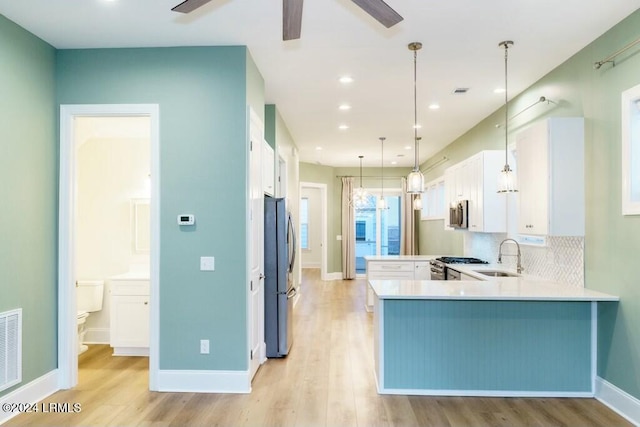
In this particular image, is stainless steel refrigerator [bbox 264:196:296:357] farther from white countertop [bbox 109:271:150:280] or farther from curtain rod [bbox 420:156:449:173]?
curtain rod [bbox 420:156:449:173]

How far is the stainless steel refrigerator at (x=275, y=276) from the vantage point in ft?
13.9

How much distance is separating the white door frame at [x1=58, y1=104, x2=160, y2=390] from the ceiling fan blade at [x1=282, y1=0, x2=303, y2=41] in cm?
163

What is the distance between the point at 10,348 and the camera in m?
2.93

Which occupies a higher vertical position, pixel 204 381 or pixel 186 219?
pixel 186 219

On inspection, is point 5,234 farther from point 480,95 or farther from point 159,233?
point 480,95

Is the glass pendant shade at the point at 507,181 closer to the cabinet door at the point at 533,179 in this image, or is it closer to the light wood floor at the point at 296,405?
the cabinet door at the point at 533,179

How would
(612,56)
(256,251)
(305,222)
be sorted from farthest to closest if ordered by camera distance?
(305,222)
(256,251)
(612,56)

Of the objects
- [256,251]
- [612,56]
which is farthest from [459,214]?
[256,251]

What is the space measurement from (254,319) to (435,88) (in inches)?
120

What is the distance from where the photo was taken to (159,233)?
3.42 metres

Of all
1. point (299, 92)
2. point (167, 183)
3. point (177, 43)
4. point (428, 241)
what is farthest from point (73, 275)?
point (428, 241)

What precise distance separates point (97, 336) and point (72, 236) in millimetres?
1775

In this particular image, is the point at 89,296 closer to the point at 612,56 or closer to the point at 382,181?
the point at 612,56

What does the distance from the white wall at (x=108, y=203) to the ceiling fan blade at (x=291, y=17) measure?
3.07m
